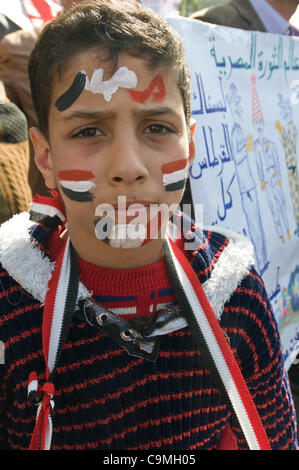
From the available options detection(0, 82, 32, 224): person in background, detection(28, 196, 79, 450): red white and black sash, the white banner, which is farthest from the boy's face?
the white banner

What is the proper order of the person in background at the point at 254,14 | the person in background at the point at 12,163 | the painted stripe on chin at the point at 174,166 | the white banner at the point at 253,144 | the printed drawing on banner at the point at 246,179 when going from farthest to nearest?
1. the person in background at the point at 254,14
2. the printed drawing on banner at the point at 246,179
3. the white banner at the point at 253,144
4. the person in background at the point at 12,163
5. the painted stripe on chin at the point at 174,166

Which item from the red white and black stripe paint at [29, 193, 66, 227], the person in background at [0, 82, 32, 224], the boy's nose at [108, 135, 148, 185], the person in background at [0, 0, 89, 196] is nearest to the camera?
the boy's nose at [108, 135, 148, 185]

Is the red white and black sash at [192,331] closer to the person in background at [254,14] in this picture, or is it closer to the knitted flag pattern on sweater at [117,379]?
the knitted flag pattern on sweater at [117,379]

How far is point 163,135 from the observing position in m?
1.15

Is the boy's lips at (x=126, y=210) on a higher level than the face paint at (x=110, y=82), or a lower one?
lower

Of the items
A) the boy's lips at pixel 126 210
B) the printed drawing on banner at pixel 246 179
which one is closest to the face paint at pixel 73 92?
the boy's lips at pixel 126 210

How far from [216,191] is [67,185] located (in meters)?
1.13

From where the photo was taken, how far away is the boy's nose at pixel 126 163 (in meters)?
1.03

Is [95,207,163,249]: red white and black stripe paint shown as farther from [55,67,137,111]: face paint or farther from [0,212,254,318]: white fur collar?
[55,67,137,111]: face paint

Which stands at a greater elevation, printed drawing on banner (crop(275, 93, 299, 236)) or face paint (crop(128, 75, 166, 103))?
face paint (crop(128, 75, 166, 103))

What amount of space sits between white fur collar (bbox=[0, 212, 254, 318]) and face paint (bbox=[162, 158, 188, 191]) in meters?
0.31

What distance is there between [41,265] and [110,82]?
51 centimetres

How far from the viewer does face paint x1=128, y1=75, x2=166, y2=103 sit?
42.4 inches

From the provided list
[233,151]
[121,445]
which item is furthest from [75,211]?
[233,151]
